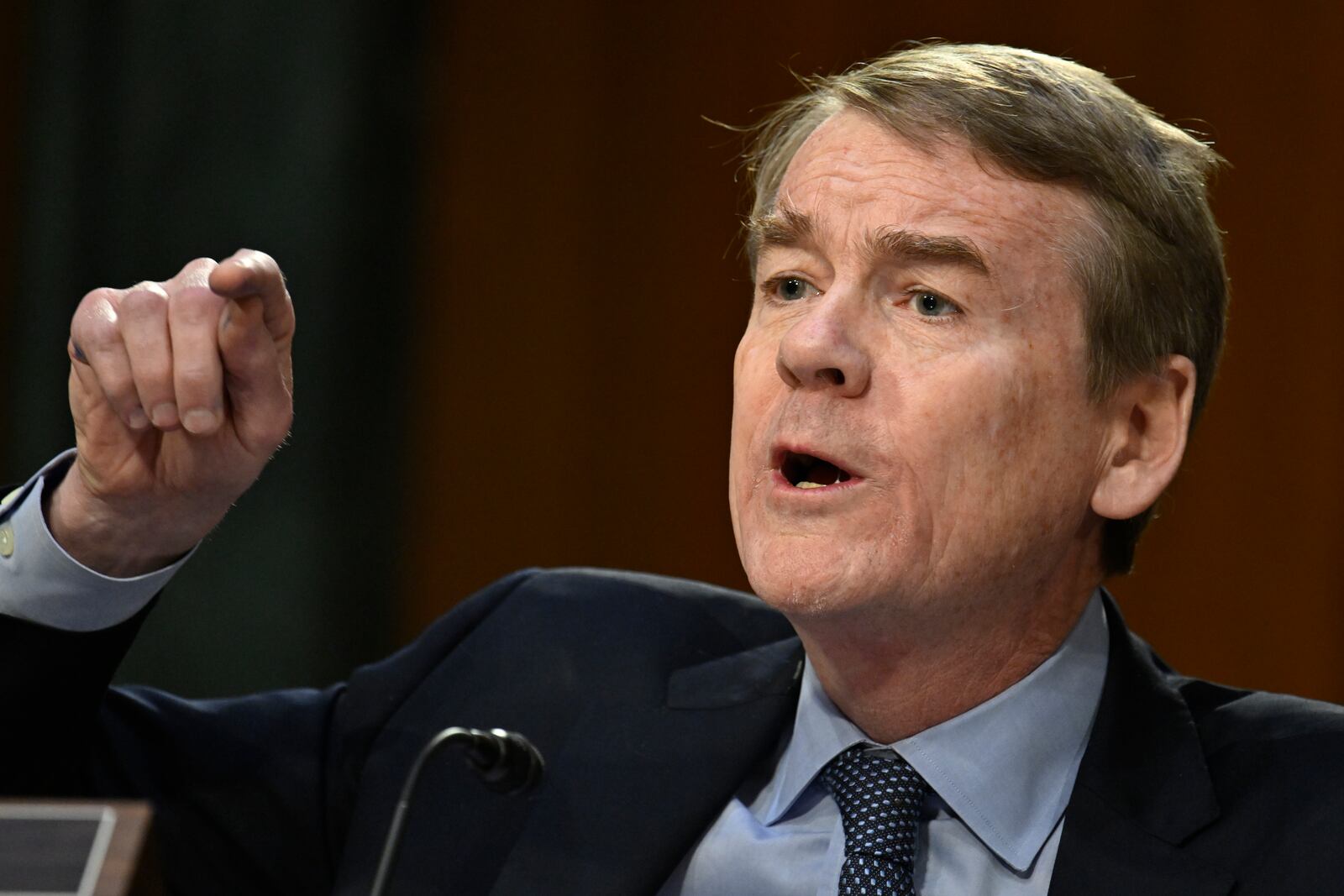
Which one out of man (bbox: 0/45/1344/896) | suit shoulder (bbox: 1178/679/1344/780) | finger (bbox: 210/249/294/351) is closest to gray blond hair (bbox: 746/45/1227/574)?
man (bbox: 0/45/1344/896)

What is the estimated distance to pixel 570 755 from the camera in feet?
5.66

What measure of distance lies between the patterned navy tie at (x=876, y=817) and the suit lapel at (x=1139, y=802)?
145mm

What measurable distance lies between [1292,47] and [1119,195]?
5.34 ft

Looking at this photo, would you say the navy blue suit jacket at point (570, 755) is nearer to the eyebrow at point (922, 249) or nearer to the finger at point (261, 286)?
the finger at point (261, 286)

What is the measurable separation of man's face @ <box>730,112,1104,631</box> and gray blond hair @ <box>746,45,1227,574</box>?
0.02 meters

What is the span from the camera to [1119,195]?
66.5 inches

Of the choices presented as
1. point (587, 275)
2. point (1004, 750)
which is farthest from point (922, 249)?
point (587, 275)

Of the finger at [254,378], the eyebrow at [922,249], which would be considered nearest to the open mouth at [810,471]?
the eyebrow at [922,249]

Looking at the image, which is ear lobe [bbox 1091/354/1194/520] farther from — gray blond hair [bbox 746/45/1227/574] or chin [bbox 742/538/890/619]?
chin [bbox 742/538/890/619]

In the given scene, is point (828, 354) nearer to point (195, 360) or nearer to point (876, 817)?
point (876, 817)

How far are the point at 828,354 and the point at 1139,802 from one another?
55 centimetres

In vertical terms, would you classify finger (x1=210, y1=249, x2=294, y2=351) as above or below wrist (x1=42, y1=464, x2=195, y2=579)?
above

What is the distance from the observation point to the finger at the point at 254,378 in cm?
145

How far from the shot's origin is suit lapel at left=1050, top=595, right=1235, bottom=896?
150cm
